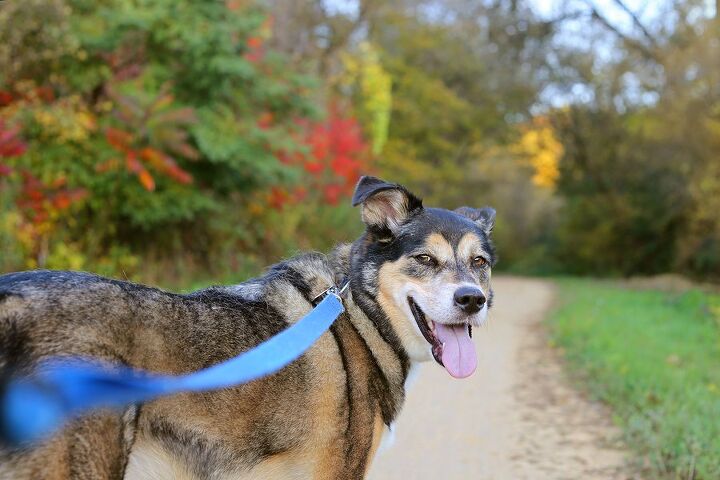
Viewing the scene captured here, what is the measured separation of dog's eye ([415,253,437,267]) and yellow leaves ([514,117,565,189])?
115 ft

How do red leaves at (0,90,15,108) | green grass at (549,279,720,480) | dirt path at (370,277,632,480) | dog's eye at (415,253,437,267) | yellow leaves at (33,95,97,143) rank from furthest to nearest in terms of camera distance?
yellow leaves at (33,95,97,143)
red leaves at (0,90,15,108)
dirt path at (370,277,632,480)
green grass at (549,279,720,480)
dog's eye at (415,253,437,267)

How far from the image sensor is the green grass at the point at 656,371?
240 inches

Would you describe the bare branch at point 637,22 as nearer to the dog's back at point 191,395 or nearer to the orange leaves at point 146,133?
the orange leaves at point 146,133

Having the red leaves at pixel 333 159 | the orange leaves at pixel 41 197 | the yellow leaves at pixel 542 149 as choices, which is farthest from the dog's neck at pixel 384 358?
the yellow leaves at pixel 542 149

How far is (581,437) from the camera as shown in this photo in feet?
24.0

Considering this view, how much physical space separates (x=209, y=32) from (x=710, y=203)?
1734 cm

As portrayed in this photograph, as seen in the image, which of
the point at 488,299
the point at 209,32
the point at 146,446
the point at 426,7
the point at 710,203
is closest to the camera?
the point at 146,446

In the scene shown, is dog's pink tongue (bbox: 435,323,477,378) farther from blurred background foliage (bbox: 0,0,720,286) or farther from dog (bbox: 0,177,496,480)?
blurred background foliage (bbox: 0,0,720,286)

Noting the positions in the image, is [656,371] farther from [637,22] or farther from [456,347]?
[637,22]

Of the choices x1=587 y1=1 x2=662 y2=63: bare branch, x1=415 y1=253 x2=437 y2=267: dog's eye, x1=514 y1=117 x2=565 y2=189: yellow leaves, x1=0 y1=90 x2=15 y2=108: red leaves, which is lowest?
x1=514 y1=117 x2=565 y2=189: yellow leaves

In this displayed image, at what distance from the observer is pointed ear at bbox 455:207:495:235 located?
5.02 metres

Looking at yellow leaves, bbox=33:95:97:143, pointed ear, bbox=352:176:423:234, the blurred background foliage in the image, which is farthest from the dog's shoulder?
yellow leaves, bbox=33:95:97:143

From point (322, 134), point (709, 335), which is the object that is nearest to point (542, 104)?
point (322, 134)

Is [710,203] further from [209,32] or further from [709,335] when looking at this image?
[209,32]
